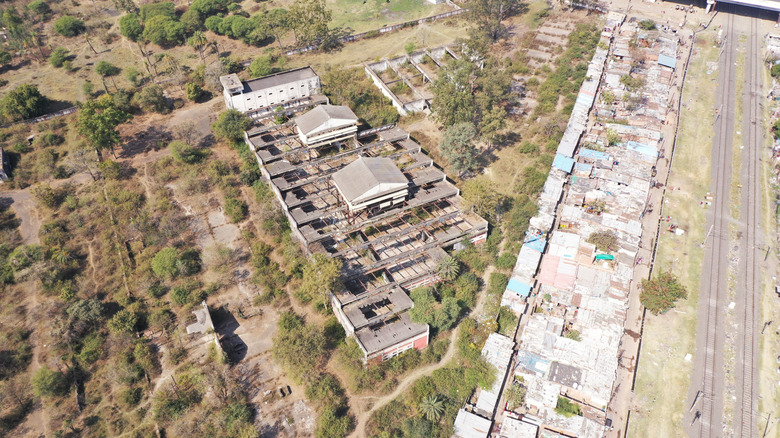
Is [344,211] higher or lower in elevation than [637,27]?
lower

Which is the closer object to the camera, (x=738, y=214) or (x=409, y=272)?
(x=409, y=272)

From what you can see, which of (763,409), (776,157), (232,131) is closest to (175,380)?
(232,131)

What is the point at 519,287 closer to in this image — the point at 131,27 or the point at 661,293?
the point at 661,293

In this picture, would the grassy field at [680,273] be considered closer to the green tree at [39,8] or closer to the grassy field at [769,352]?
the grassy field at [769,352]

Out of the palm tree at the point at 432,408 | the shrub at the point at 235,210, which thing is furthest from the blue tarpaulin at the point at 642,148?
the shrub at the point at 235,210

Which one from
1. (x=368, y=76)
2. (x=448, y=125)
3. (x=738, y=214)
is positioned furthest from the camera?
(x=368, y=76)

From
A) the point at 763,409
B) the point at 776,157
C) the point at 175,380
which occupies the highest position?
the point at 776,157

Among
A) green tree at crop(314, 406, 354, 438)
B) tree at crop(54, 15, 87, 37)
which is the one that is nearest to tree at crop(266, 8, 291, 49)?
tree at crop(54, 15, 87, 37)

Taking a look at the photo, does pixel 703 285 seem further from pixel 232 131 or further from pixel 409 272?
pixel 232 131
